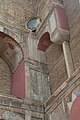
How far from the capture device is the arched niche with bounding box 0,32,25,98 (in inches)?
302

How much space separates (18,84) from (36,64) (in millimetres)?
825

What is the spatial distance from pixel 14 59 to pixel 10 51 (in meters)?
0.36

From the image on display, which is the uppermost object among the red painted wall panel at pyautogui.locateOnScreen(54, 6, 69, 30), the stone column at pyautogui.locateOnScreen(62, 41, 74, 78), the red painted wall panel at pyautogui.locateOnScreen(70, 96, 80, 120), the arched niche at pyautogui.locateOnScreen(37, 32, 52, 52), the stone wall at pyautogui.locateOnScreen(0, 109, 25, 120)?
the red painted wall panel at pyautogui.locateOnScreen(54, 6, 69, 30)

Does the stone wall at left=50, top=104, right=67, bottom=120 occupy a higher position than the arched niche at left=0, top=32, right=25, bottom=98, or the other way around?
the arched niche at left=0, top=32, right=25, bottom=98

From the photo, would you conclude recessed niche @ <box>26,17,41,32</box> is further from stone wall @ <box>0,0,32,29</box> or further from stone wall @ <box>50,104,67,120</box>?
stone wall @ <box>50,104,67,120</box>

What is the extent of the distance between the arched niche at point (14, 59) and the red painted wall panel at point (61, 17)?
167 cm

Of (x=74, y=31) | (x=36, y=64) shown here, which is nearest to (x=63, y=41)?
(x=74, y=31)

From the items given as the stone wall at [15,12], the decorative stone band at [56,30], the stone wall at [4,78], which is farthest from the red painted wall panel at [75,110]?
the stone wall at [15,12]

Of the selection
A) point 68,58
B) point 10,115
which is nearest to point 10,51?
point 68,58

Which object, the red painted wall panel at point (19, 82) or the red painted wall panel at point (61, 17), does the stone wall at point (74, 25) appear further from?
the red painted wall panel at point (19, 82)

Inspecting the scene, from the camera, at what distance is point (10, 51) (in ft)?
28.1

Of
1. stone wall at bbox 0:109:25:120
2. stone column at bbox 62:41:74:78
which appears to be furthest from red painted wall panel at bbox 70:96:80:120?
stone wall at bbox 0:109:25:120

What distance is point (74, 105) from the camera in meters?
5.71

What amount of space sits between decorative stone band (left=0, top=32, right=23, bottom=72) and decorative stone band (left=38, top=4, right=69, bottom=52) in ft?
2.45
